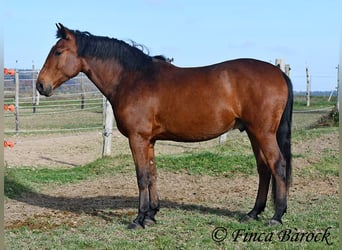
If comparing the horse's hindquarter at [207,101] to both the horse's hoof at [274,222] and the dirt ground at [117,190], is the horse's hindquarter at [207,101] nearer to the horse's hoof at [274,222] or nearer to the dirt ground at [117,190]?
the horse's hoof at [274,222]

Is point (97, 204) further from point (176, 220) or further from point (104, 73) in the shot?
point (104, 73)

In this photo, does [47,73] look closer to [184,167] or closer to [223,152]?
[184,167]

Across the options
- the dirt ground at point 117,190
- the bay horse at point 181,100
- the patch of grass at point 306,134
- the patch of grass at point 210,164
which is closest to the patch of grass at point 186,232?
the bay horse at point 181,100

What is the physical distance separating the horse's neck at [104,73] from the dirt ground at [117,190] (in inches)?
60.1

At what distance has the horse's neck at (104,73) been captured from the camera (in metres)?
5.69

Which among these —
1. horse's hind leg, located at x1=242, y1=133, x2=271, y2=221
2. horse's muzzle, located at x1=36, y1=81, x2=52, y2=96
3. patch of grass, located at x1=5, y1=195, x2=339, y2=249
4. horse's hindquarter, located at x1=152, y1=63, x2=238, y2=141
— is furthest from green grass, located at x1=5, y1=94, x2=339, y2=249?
horse's muzzle, located at x1=36, y1=81, x2=52, y2=96

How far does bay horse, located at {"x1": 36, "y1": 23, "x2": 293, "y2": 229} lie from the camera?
5309mm

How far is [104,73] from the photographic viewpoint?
5.71 metres

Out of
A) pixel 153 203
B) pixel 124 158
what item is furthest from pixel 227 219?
pixel 124 158

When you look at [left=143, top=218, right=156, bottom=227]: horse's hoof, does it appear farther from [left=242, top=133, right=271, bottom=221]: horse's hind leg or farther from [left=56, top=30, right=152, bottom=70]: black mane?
[left=56, top=30, right=152, bottom=70]: black mane

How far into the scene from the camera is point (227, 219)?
5.71 metres

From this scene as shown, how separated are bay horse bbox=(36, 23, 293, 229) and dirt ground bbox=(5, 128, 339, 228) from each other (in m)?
1.21

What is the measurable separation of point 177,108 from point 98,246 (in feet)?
5.33

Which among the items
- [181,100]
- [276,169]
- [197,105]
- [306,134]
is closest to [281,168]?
[276,169]
